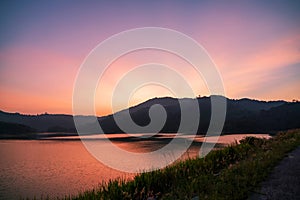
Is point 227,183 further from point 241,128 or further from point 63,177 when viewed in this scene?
point 241,128

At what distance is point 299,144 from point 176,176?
35.2 feet

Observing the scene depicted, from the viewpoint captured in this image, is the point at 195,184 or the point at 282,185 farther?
the point at 195,184

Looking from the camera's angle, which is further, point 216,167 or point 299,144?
point 299,144

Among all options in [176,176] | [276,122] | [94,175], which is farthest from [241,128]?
[176,176]

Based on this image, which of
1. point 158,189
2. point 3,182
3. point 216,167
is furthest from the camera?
point 3,182

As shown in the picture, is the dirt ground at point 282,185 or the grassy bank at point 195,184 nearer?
the dirt ground at point 282,185

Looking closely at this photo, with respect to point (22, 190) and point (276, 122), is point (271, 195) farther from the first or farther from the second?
point (276, 122)

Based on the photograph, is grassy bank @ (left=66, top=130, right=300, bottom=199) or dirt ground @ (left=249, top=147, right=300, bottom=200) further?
grassy bank @ (left=66, top=130, right=300, bottom=199)

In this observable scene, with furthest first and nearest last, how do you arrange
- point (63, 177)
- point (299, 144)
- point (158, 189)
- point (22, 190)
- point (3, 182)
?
point (63, 177)
point (3, 182)
point (22, 190)
point (299, 144)
point (158, 189)

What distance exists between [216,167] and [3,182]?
21023mm

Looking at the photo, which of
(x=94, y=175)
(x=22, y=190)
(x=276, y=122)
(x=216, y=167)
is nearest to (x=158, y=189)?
(x=216, y=167)

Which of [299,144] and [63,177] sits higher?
[299,144]

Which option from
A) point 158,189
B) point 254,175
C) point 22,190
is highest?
point 254,175

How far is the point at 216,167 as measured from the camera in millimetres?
13297
